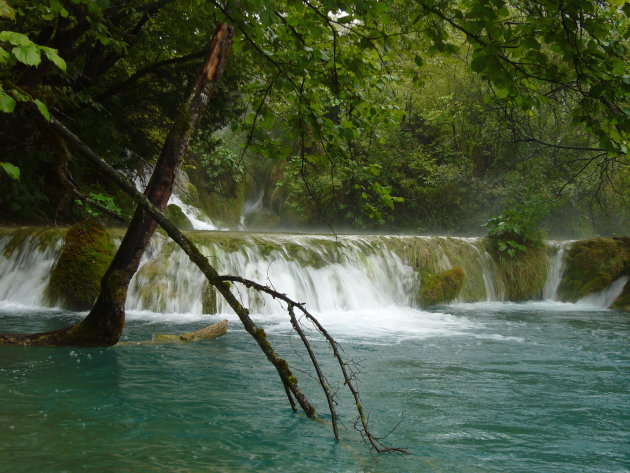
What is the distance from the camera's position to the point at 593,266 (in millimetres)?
15258

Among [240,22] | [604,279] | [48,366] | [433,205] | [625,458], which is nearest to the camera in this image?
[240,22]

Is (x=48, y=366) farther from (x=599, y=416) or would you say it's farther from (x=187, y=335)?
(x=599, y=416)

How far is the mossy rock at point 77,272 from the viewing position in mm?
9586

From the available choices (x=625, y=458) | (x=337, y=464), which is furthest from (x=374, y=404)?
(x=625, y=458)

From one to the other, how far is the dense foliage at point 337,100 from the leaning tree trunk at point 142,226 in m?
0.45

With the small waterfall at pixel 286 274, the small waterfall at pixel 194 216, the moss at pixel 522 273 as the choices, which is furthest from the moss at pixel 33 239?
the moss at pixel 522 273

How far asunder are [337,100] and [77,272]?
6870 mm

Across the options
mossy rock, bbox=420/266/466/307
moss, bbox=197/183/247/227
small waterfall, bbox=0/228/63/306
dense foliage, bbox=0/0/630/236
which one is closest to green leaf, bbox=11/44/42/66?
dense foliage, bbox=0/0/630/236

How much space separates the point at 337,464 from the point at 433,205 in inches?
834

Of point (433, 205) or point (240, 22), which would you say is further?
point (433, 205)

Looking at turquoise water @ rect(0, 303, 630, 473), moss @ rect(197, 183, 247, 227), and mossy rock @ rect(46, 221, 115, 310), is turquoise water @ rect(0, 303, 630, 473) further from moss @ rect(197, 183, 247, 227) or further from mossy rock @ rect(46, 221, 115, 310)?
moss @ rect(197, 183, 247, 227)

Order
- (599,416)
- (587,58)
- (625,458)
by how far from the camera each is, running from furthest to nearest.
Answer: (599,416)
(625,458)
(587,58)

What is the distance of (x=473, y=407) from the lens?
4680 mm

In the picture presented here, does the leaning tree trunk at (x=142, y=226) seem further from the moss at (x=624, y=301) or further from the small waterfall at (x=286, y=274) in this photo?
the moss at (x=624, y=301)
